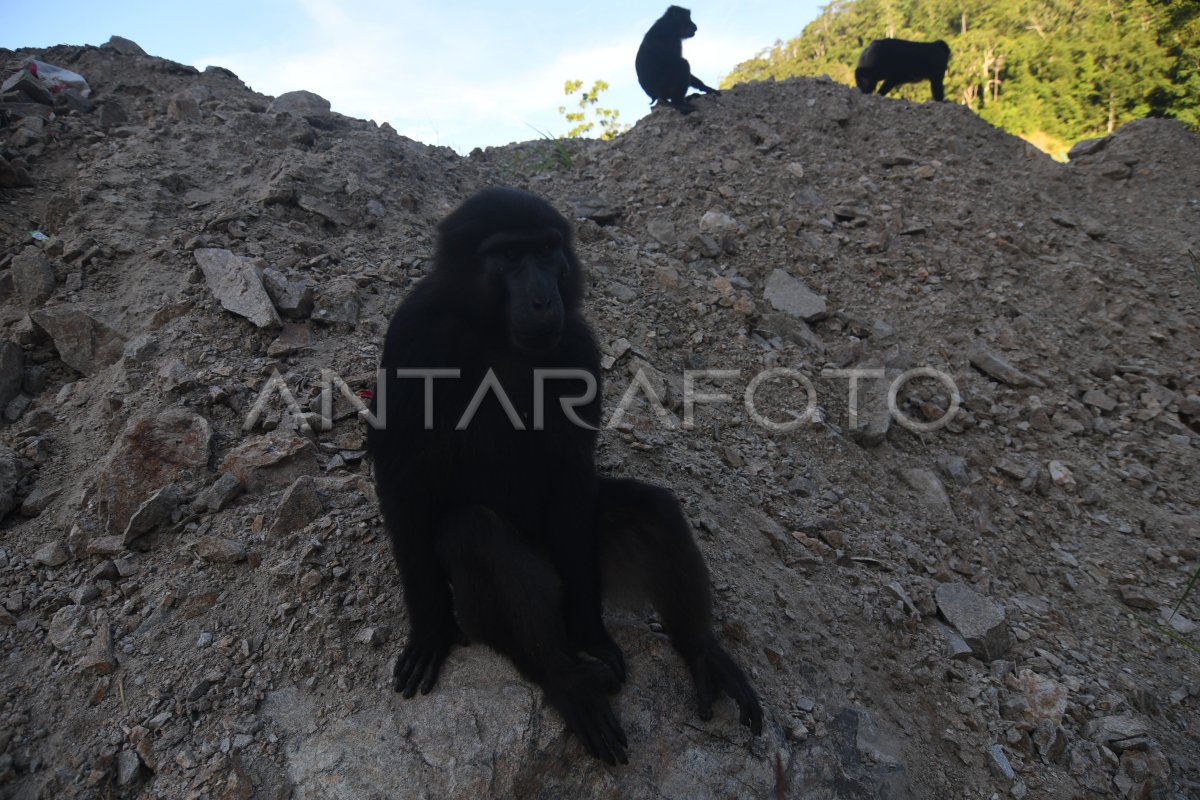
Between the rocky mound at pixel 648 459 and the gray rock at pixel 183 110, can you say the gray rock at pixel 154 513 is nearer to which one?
the rocky mound at pixel 648 459

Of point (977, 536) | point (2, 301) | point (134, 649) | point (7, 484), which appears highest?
point (2, 301)

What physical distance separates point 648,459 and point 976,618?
1.86m

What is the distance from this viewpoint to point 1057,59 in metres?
24.8

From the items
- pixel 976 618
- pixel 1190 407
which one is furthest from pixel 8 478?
pixel 1190 407

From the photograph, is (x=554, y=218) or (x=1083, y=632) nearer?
(x=554, y=218)

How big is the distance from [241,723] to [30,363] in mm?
2779

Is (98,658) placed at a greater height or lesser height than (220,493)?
lesser

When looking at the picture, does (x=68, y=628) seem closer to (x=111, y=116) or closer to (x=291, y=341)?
(x=291, y=341)

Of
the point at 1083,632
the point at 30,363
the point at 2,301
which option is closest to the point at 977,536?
the point at 1083,632

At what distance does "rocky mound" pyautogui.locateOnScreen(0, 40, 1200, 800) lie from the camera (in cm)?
258

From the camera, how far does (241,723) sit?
2.46 m

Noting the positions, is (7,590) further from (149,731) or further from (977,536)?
(977,536)

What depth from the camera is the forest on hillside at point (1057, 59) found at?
65.2 ft

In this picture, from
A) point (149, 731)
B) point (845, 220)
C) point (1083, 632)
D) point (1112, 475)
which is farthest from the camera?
point (845, 220)
